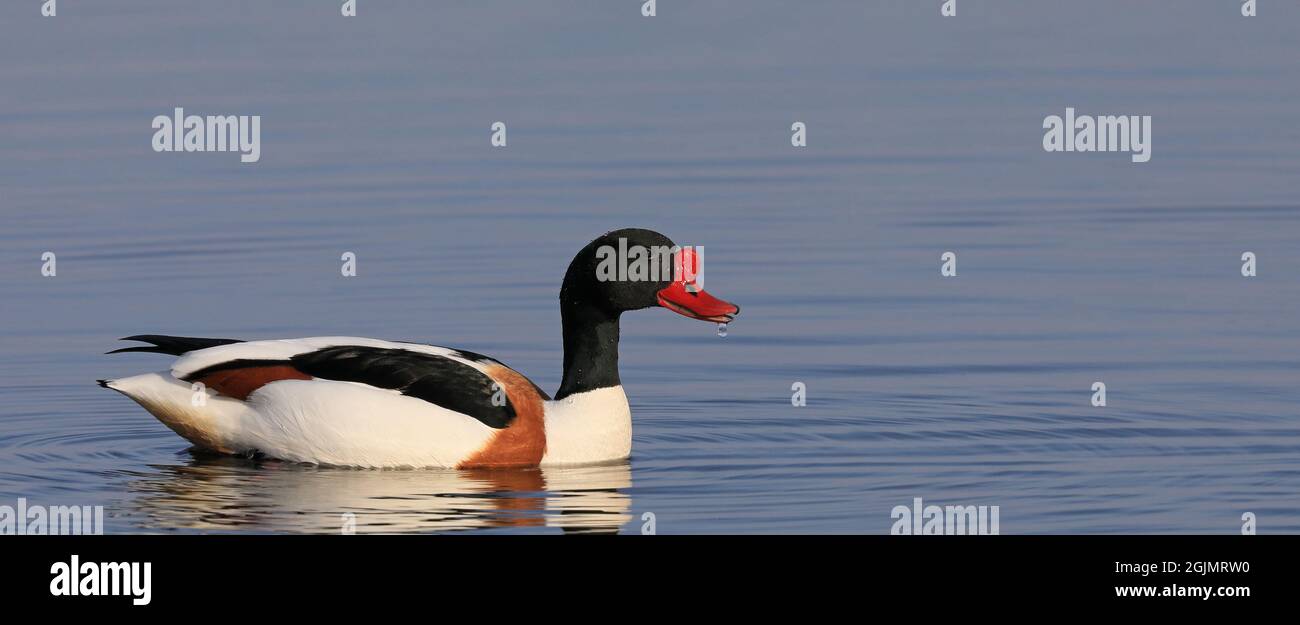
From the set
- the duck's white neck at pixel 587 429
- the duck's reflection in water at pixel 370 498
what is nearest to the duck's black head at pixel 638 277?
the duck's white neck at pixel 587 429

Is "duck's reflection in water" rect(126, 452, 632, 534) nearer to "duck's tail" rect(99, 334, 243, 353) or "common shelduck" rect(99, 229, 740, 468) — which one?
"common shelduck" rect(99, 229, 740, 468)

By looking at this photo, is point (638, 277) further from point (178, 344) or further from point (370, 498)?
point (178, 344)

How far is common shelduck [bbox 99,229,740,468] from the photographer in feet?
41.9

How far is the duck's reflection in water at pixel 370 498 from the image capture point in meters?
11.5

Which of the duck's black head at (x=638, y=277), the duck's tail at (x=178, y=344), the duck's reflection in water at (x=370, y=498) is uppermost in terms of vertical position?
the duck's black head at (x=638, y=277)

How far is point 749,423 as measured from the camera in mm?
13992

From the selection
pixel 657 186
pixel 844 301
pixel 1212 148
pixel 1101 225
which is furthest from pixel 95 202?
pixel 1212 148

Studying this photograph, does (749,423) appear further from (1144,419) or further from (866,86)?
(866,86)

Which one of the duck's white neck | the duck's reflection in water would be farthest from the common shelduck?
the duck's reflection in water

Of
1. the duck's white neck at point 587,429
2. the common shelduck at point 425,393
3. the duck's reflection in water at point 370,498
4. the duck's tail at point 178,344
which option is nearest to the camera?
the duck's reflection in water at point 370,498

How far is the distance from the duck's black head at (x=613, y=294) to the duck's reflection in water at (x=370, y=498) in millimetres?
591

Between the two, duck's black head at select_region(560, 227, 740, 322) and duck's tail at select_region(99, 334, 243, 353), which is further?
duck's tail at select_region(99, 334, 243, 353)

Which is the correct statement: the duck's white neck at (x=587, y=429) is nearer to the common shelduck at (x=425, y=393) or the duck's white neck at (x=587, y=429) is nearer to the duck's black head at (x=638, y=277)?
the common shelduck at (x=425, y=393)

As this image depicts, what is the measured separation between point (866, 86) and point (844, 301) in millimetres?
8017
